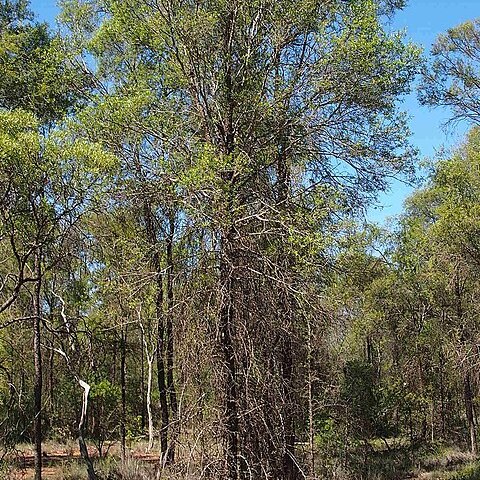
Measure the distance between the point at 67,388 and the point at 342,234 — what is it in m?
12.7

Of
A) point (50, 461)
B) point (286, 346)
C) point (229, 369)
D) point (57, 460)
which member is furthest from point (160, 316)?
point (57, 460)

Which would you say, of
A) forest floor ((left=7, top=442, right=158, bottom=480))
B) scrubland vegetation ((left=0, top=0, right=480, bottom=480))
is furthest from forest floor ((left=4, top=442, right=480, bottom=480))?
scrubland vegetation ((left=0, top=0, right=480, bottom=480))

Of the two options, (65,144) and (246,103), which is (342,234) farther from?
(65,144)

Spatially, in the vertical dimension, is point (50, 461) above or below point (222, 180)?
below

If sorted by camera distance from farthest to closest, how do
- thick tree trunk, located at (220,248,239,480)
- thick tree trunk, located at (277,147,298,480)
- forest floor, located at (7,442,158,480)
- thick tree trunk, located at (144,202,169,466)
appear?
1. forest floor, located at (7,442,158,480)
2. thick tree trunk, located at (144,202,169,466)
3. thick tree trunk, located at (277,147,298,480)
4. thick tree trunk, located at (220,248,239,480)

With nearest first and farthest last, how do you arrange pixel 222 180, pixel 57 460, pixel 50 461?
pixel 222 180 → pixel 50 461 → pixel 57 460

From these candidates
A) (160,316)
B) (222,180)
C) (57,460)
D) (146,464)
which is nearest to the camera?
(222,180)

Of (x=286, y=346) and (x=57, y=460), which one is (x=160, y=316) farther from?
(x=57, y=460)

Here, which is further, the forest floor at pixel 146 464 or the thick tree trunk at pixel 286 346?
the forest floor at pixel 146 464

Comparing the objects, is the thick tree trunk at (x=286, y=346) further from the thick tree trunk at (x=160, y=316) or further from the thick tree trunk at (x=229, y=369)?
the thick tree trunk at (x=160, y=316)

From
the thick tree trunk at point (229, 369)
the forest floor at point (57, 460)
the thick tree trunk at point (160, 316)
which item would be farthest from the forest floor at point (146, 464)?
the thick tree trunk at point (229, 369)

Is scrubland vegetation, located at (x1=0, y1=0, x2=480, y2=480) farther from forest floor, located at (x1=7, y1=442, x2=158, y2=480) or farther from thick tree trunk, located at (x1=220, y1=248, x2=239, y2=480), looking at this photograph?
forest floor, located at (x1=7, y1=442, x2=158, y2=480)

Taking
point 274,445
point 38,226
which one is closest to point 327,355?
point 274,445

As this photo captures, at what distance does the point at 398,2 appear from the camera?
9.27 m
